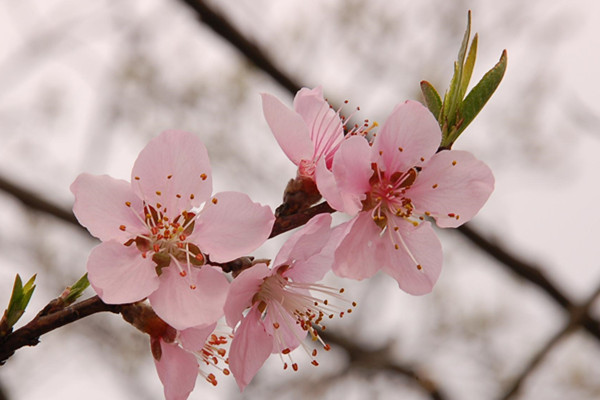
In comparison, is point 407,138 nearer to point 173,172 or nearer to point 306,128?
point 306,128

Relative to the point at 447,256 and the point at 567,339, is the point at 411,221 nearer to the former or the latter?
the point at 567,339

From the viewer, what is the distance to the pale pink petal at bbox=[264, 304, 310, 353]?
1.10 metres

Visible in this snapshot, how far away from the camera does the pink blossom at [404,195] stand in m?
0.99

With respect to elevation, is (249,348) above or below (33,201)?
above

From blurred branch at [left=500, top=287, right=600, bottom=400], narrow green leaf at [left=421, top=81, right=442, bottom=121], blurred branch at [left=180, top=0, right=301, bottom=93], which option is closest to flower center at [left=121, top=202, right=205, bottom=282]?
narrow green leaf at [left=421, top=81, right=442, bottom=121]

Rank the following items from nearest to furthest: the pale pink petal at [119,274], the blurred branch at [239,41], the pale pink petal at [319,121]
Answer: the pale pink petal at [119,274] < the pale pink petal at [319,121] < the blurred branch at [239,41]

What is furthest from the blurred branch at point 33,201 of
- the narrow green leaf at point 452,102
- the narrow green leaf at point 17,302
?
the narrow green leaf at point 452,102

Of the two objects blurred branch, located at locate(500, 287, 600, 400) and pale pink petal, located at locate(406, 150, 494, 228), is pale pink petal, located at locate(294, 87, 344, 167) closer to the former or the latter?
pale pink petal, located at locate(406, 150, 494, 228)

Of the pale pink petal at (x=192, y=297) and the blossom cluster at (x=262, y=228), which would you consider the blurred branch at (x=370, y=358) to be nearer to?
the blossom cluster at (x=262, y=228)

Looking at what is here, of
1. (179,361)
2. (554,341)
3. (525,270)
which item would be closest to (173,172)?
(179,361)

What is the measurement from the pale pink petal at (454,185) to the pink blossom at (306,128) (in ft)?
0.58

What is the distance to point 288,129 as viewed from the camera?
1.04m

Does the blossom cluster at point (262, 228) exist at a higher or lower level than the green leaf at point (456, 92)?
lower

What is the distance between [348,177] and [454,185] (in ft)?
0.62
